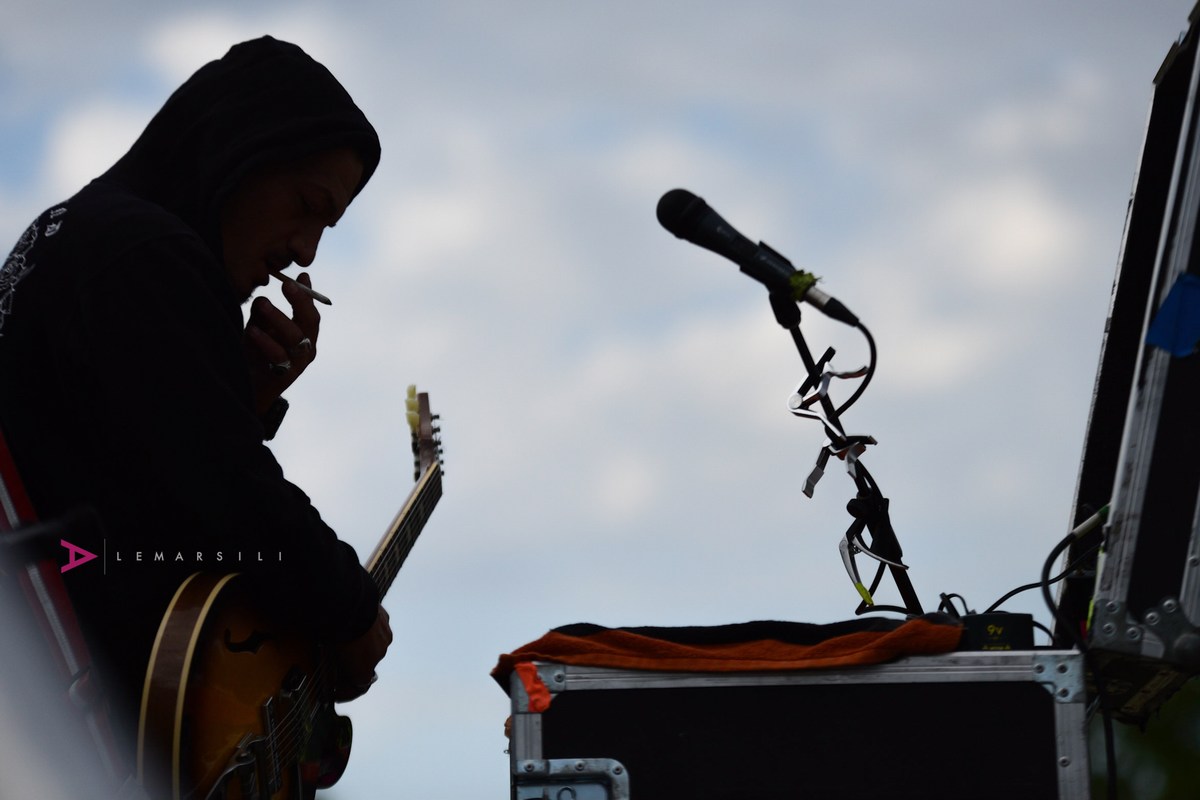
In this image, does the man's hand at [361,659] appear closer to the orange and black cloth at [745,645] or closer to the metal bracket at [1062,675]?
the orange and black cloth at [745,645]

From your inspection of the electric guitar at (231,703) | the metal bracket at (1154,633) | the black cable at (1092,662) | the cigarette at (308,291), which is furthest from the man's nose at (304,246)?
the metal bracket at (1154,633)

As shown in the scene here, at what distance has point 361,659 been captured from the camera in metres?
2.71

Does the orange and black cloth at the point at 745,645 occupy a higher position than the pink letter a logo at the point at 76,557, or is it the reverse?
the pink letter a logo at the point at 76,557

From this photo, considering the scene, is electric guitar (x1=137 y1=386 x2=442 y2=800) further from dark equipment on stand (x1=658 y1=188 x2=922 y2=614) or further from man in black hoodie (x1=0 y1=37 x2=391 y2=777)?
dark equipment on stand (x1=658 y1=188 x2=922 y2=614)

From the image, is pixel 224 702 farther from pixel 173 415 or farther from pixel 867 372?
pixel 867 372

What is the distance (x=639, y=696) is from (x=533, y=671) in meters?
0.17

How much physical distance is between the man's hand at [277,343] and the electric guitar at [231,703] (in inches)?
23.3

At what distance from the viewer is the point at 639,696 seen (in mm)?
1979

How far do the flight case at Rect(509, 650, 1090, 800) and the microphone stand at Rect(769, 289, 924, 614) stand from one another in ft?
0.90

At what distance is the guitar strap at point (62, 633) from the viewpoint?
1.98m

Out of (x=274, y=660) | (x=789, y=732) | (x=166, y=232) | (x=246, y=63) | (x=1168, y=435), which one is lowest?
(x=789, y=732)

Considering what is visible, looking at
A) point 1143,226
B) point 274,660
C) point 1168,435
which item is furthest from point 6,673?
point 1143,226

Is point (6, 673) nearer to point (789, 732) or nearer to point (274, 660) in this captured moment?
point (789, 732)

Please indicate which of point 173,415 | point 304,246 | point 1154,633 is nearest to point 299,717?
point 173,415
